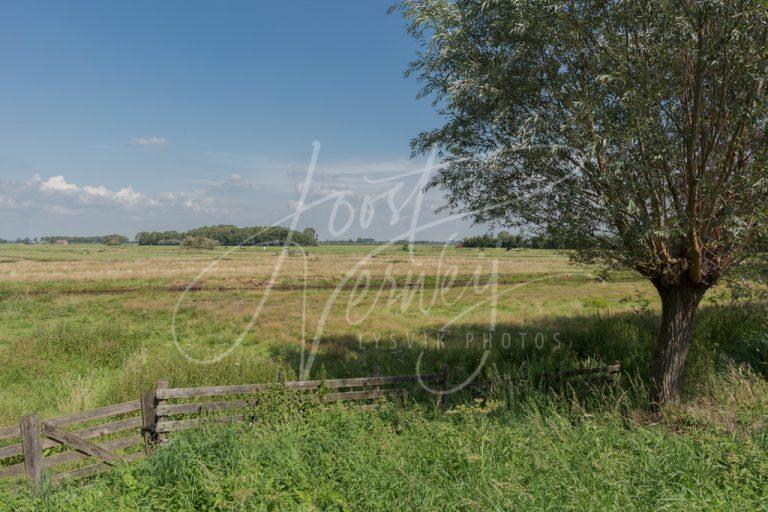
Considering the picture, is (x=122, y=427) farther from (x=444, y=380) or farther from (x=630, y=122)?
(x=630, y=122)

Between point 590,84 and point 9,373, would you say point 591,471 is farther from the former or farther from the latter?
point 9,373

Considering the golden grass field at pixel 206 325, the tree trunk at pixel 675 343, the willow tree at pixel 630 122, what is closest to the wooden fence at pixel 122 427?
the tree trunk at pixel 675 343

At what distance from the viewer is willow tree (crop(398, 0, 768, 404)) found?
24.3ft

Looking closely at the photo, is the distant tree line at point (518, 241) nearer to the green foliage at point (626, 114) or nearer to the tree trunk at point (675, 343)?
the green foliage at point (626, 114)

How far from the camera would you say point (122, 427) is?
342 inches

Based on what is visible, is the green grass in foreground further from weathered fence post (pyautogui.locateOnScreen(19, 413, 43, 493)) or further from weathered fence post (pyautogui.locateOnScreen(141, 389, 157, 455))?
weathered fence post (pyautogui.locateOnScreen(141, 389, 157, 455))

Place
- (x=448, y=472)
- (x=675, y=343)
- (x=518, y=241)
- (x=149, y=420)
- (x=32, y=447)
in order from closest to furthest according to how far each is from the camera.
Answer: (x=448, y=472)
(x=32, y=447)
(x=149, y=420)
(x=675, y=343)
(x=518, y=241)

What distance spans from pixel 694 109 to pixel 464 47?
4694mm

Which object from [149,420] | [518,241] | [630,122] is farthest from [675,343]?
[149,420]

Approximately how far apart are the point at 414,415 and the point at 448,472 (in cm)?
261

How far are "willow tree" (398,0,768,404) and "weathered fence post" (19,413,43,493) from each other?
10.0 m

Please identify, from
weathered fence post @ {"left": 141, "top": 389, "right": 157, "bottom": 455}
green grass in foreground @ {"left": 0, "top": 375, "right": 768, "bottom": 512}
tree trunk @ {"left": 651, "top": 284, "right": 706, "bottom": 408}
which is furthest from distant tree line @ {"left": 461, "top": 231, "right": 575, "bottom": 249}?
weathered fence post @ {"left": 141, "top": 389, "right": 157, "bottom": 455}

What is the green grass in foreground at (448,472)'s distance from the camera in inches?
198

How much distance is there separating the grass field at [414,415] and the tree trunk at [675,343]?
562 mm
